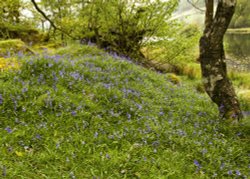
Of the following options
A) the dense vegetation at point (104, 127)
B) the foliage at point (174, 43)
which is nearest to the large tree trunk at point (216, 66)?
the dense vegetation at point (104, 127)

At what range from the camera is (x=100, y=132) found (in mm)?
5211

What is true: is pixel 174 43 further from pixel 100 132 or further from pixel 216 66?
pixel 100 132

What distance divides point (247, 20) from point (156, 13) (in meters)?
86.3

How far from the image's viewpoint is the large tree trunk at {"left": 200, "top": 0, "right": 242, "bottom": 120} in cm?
668

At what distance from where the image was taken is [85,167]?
13.8 ft

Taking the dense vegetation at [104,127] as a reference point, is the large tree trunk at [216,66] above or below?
above

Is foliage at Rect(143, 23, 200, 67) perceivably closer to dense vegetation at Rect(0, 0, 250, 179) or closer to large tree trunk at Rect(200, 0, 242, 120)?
dense vegetation at Rect(0, 0, 250, 179)

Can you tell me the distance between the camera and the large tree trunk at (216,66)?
21.9 ft

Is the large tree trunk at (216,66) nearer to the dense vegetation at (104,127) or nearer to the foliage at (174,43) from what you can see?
the dense vegetation at (104,127)

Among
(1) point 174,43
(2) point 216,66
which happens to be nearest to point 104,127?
(2) point 216,66

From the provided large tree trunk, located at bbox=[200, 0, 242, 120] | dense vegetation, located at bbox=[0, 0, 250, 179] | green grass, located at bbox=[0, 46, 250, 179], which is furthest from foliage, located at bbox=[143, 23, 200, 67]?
large tree trunk, located at bbox=[200, 0, 242, 120]

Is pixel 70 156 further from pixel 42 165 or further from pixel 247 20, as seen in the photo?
pixel 247 20

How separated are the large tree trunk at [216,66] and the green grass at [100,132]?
1.41 ft

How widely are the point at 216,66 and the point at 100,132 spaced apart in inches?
133
